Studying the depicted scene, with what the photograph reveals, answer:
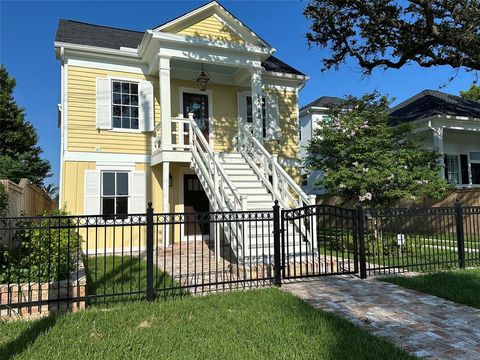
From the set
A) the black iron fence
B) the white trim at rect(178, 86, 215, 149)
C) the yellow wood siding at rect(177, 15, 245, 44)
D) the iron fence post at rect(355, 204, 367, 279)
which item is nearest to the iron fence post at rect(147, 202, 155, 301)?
the black iron fence

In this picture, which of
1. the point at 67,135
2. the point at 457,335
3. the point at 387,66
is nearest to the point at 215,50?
the point at 67,135

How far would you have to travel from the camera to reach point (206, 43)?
1226 centimetres

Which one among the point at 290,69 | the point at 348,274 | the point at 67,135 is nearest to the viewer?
the point at 348,274

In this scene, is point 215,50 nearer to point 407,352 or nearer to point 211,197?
point 211,197

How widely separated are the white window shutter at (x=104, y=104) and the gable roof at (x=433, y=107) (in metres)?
11.7

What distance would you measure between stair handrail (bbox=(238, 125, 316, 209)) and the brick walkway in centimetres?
315

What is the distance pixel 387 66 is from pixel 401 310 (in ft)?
38.5

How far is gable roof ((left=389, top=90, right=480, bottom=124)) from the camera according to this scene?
18.4 metres

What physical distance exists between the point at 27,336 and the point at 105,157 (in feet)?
28.1

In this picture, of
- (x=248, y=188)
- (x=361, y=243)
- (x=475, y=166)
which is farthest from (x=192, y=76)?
(x=475, y=166)

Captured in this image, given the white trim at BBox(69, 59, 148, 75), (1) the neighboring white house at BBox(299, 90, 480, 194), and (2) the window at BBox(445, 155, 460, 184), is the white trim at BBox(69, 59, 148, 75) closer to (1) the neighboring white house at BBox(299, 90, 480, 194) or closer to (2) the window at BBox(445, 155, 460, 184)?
(1) the neighboring white house at BBox(299, 90, 480, 194)

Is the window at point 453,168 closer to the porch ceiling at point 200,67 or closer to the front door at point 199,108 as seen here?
the porch ceiling at point 200,67

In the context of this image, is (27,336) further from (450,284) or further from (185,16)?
(185,16)

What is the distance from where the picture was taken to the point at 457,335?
14.6 feet
